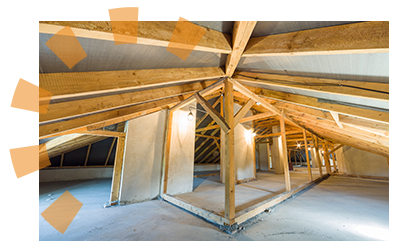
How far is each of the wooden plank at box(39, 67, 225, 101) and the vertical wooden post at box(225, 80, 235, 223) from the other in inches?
27.4

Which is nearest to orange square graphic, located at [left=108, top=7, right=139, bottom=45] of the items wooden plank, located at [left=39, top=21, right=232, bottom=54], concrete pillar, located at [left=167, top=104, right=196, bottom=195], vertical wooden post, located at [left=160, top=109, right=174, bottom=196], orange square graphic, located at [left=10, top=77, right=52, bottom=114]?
wooden plank, located at [left=39, top=21, right=232, bottom=54]

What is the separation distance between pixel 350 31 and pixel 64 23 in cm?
229

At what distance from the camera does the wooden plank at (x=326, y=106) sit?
6.75ft

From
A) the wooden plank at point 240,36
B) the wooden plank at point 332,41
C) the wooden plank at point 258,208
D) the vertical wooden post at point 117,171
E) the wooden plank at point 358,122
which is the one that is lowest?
the wooden plank at point 258,208

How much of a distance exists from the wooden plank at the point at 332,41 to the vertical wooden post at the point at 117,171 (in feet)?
11.4

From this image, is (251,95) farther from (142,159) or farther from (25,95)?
(25,95)

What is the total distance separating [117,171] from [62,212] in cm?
115

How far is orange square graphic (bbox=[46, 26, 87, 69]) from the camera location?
1018 mm

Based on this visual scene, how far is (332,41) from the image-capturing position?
4.30ft

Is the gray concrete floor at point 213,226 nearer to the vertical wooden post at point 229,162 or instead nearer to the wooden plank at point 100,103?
the vertical wooden post at point 229,162

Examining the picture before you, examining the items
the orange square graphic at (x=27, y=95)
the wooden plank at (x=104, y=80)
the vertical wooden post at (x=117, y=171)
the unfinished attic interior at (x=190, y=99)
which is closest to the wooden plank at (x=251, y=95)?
the unfinished attic interior at (x=190, y=99)

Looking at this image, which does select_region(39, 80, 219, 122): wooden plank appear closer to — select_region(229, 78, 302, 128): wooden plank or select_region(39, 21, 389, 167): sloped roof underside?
select_region(39, 21, 389, 167): sloped roof underside
